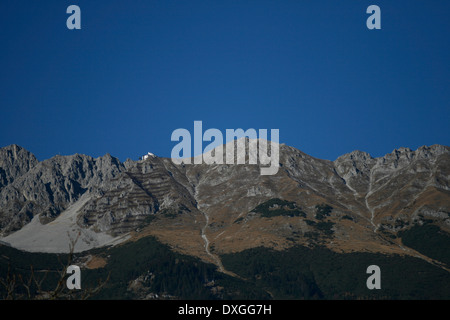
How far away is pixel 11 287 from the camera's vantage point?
1419 inches
